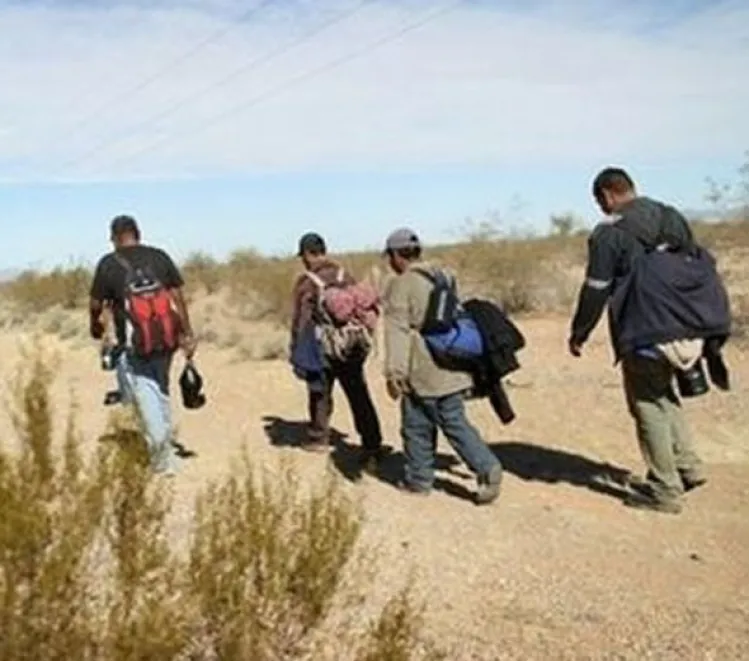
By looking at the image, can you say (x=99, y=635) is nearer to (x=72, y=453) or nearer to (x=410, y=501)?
(x=72, y=453)

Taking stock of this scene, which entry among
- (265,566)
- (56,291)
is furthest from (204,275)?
(265,566)

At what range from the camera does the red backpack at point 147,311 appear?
28.4ft

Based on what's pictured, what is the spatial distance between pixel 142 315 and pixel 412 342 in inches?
69.4

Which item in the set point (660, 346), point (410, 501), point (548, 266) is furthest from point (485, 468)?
point (548, 266)

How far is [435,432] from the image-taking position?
861 centimetres

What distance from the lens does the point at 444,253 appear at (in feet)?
105

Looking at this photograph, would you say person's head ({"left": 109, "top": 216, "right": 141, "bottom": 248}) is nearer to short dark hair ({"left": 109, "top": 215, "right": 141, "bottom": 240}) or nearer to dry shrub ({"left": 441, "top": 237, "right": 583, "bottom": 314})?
short dark hair ({"left": 109, "top": 215, "right": 141, "bottom": 240})

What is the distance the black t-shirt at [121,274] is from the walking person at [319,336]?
1.09m

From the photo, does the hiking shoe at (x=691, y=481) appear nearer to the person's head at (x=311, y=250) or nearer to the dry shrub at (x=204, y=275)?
the person's head at (x=311, y=250)

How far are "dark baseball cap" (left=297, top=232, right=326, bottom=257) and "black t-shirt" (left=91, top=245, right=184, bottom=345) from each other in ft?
3.56

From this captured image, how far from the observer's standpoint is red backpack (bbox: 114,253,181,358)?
866 centimetres

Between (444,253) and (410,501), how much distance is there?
77.8 feet

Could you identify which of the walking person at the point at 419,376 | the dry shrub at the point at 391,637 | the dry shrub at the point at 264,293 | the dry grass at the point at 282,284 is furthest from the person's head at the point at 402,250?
the dry shrub at the point at 264,293

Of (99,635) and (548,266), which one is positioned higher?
(99,635)
